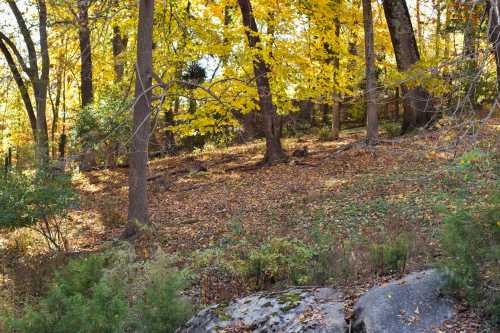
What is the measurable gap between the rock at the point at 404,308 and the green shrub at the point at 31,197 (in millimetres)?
6026

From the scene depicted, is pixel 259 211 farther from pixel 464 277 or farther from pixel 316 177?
pixel 464 277

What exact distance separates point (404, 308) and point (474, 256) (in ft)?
2.57

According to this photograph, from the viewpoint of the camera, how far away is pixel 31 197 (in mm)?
8195

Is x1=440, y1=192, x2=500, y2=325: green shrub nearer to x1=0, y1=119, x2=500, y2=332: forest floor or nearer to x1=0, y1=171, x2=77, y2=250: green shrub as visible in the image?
x1=0, y1=119, x2=500, y2=332: forest floor

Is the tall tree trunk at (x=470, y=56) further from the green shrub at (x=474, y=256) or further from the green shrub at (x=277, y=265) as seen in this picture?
the green shrub at (x=277, y=265)

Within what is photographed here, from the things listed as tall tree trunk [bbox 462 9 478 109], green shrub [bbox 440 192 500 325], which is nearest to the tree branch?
tall tree trunk [bbox 462 9 478 109]

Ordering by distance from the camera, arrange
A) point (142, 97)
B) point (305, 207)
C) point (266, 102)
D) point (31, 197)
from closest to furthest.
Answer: point (31, 197) → point (142, 97) → point (305, 207) → point (266, 102)

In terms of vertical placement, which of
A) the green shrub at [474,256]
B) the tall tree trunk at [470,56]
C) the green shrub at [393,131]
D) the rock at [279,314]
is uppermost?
the tall tree trunk at [470,56]

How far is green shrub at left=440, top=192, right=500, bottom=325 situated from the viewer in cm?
405

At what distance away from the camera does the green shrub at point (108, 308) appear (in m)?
4.52

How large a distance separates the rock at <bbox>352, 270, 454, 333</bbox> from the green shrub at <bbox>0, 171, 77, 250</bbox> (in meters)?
6.03

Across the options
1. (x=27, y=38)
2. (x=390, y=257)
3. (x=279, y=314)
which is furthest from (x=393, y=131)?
(x=27, y=38)

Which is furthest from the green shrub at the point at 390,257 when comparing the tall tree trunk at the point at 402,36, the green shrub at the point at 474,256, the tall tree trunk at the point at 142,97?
the tall tree trunk at the point at 402,36

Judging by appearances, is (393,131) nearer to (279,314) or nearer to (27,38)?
(279,314)
